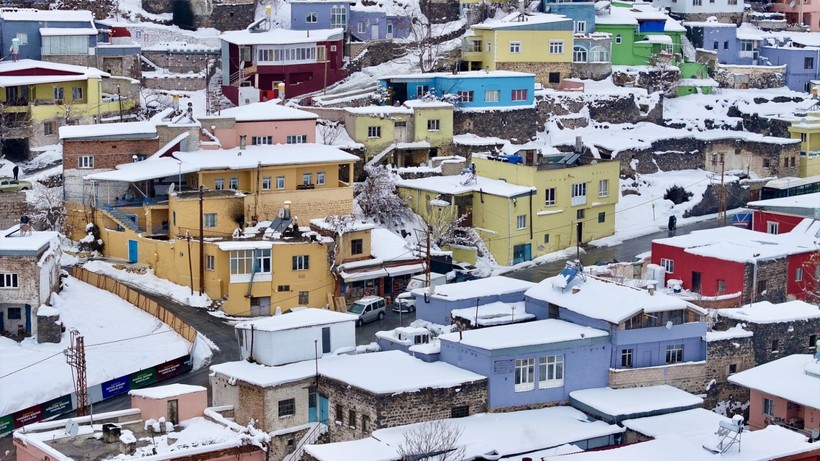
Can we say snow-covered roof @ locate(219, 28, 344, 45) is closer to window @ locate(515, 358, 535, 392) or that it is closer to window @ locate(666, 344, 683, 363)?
window @ locate(666, 344, 683, 363)

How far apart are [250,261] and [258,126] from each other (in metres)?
8.51

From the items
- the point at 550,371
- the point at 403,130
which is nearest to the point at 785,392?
the point at 550,371

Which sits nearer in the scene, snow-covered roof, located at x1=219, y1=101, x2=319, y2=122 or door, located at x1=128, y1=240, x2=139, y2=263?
door, located at x1=128, y1=240, x2=139, y2=263

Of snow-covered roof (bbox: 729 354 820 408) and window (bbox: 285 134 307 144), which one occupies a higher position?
window (bbox: 285 134 307 144)

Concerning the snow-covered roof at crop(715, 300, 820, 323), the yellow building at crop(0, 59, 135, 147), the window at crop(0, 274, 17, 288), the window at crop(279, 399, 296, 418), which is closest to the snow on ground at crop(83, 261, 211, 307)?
the window at crop(0, 274, 17, 288)

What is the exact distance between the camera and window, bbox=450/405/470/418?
4278 cm

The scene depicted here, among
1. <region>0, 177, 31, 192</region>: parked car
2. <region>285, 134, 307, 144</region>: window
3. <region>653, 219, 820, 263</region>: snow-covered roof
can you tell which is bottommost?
<region>653, 219, 820, 263</region>: snow-covered roof

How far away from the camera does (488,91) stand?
69.4 meters

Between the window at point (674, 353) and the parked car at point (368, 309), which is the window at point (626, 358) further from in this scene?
the parked car at point (368, 309)

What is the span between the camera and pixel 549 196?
6247 cm

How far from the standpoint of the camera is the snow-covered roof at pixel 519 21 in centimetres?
7288

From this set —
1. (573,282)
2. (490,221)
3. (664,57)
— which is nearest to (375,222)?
(490,221)

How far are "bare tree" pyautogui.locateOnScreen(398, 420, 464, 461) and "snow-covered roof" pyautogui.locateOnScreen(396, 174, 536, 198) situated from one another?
20532mm

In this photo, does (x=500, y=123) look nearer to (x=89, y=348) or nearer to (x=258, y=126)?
(x=258, y=126)
